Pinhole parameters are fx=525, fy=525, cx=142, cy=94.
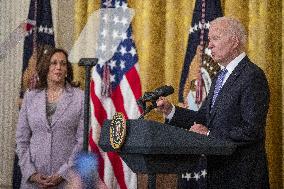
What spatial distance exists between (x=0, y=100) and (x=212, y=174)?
2.91m

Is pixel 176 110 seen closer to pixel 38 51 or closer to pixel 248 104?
pixel 248 104

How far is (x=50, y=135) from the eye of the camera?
3.62m

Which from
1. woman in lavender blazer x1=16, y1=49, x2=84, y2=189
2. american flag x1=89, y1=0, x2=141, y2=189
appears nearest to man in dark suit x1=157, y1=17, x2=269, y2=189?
woman in lavender blazer x1=16, y1=49, x2=84, y2=189

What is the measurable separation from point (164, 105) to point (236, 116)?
32 centimetres

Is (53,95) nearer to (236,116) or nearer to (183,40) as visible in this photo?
(183,40)

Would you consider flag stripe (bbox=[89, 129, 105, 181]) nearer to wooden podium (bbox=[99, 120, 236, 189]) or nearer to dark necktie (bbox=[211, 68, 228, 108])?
dark necktie (bbox=[211, 68, 228, 108])

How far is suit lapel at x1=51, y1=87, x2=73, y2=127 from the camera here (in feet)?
11.9

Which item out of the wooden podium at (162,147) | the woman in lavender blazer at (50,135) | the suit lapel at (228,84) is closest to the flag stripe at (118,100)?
the woman in lavender blazer at (50,135)

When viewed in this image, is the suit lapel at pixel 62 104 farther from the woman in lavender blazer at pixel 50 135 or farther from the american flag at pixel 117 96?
the american flag at pixel 117 96

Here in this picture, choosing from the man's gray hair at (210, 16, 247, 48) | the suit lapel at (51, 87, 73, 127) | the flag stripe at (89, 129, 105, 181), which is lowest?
the flag stripe at (89, 129, 105, 181)

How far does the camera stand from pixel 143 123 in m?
1.79

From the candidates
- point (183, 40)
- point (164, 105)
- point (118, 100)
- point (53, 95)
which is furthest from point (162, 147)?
point (118, 100)

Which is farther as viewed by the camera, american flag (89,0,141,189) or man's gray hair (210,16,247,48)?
american flag (89,0,141,189)

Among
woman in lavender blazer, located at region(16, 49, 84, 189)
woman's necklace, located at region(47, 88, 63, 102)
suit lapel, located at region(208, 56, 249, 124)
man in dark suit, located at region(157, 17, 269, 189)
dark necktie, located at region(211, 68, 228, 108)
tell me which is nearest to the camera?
man in dark suit, located at region(157, 17, 269, 189)
